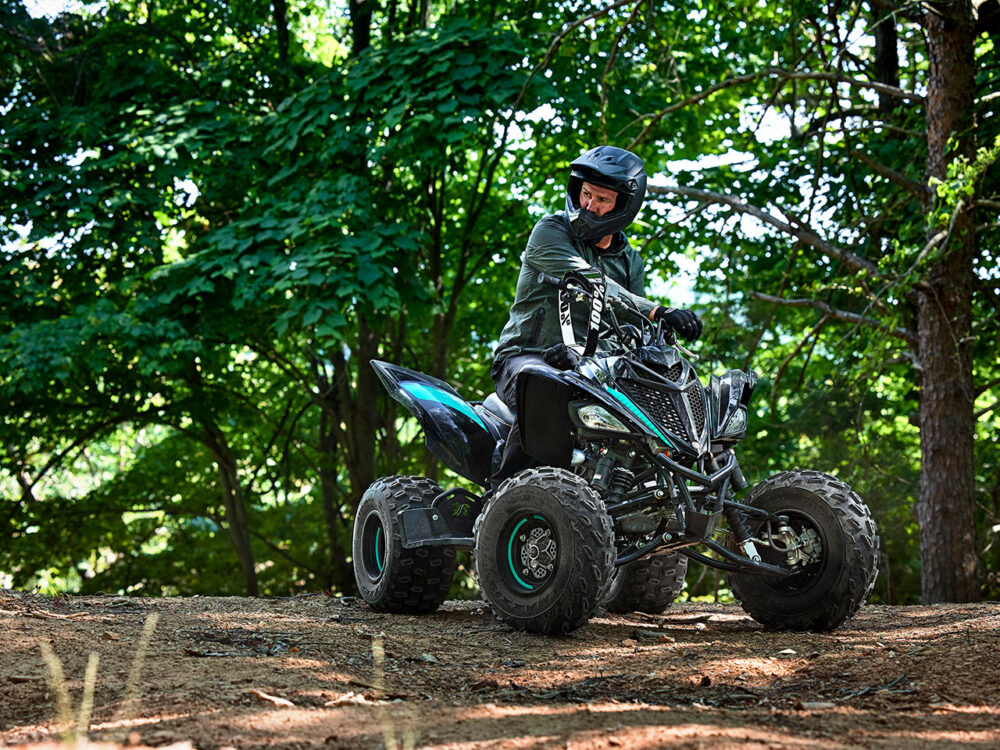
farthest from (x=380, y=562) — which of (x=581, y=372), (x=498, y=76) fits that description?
(x=498, y=76)

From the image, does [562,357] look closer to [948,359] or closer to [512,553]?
[512,553]

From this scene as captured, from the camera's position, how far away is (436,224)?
1370 cm

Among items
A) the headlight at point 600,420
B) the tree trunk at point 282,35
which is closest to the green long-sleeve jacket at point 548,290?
the headlight at point 600,420

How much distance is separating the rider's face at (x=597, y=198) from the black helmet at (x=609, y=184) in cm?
2

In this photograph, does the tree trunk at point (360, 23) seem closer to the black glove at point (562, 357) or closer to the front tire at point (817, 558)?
the black glove at point (562, 357)

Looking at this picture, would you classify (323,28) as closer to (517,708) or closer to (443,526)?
(443,526)

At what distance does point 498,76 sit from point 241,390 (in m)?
7.52

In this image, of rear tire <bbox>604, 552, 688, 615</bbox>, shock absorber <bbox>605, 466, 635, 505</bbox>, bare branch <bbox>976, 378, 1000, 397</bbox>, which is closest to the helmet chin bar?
shock absorber <bbox>605, 466, 635, 505</bbox>

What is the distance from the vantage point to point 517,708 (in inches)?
133

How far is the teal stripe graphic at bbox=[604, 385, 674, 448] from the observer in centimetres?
501

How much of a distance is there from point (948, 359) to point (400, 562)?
486 cm

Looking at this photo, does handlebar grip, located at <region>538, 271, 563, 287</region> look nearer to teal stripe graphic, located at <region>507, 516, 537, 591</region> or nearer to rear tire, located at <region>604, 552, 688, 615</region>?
teal stripe graphic, located at <region>507, 516, 537, 591</region>

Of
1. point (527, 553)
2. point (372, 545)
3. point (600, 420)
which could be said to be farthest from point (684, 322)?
point (372, 545)

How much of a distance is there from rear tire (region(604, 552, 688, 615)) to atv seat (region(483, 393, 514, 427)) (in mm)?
1203
